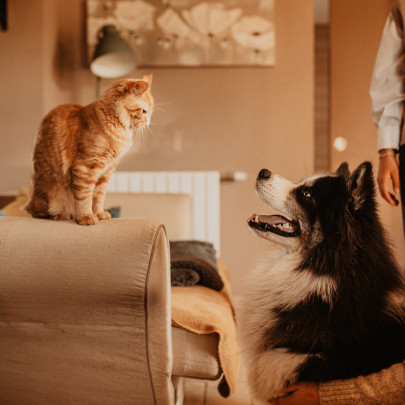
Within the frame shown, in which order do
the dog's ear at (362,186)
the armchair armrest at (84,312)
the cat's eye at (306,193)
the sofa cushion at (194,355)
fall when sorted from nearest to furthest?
the armchair armrest at (84,312), the dog's ear at (362,186), the cat's eye at (306,193), the sofa cushion at (194,355)

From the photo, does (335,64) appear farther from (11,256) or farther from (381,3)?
(11,256)

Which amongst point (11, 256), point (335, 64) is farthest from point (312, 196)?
point (335, 64)

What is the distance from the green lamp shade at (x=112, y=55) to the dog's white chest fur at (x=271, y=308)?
1.99 meters

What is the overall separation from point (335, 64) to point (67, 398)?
10.1 feet

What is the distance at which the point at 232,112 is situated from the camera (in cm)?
312

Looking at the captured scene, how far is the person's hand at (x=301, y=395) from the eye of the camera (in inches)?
34.6

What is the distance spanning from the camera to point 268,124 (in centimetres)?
312

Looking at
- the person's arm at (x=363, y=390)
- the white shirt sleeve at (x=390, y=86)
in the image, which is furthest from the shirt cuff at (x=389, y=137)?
the person's arm at (x=363, y=390)

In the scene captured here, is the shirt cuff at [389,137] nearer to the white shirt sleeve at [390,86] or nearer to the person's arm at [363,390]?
the white shirt sleeve at [390,86]

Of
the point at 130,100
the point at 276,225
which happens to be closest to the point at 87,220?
the point at 130,100

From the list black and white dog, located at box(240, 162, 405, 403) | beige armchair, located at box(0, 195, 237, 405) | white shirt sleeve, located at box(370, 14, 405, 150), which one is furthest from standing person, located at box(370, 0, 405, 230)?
beige armchair, located at box(0, 195, 237, 405)

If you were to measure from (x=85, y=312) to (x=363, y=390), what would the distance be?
58 cm

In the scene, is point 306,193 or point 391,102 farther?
point 391,102

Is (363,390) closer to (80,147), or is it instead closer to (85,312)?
(85,312)
